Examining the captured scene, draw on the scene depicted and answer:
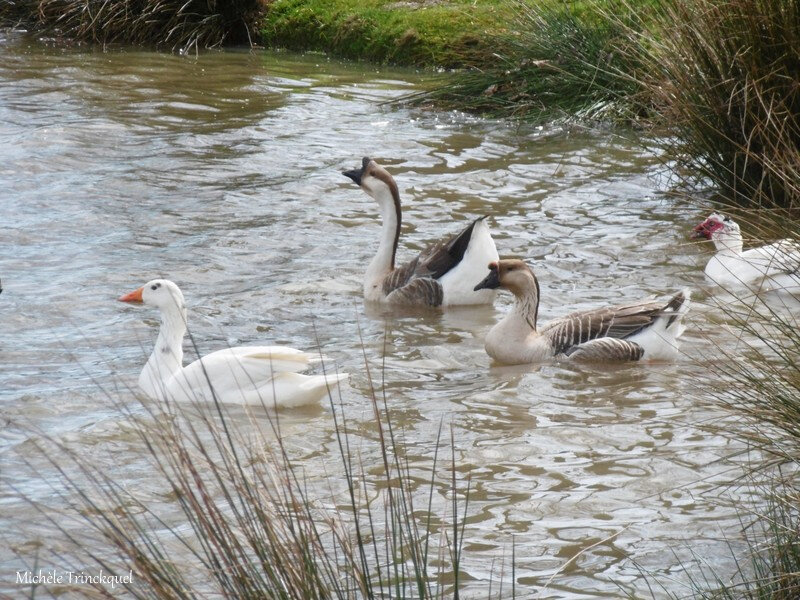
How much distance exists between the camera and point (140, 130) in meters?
14.3

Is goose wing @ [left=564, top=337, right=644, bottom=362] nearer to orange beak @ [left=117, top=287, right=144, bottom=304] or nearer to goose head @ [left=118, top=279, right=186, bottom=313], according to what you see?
goose head @ [left=118, top=279, right=186, bottom=313]

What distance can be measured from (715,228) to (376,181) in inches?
113

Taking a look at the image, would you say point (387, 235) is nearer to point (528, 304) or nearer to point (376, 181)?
point (376, 181)

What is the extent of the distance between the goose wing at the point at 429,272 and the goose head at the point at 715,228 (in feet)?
6.52

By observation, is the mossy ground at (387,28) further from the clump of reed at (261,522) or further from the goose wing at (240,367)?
the clump of reed at (261,522)

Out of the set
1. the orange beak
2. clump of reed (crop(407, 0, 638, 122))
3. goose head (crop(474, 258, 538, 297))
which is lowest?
the orange beak

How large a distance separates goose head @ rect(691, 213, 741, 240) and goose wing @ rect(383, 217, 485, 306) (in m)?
1.99

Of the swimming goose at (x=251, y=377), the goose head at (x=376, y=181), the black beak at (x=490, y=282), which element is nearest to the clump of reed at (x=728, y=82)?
the black beak at (x=490, y=282)

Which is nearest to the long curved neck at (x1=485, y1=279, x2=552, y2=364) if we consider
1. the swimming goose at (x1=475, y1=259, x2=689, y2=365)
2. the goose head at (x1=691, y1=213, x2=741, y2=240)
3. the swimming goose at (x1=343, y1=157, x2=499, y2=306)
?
the swimming goose at (x1=475, y1=259, x2=689, y2=365)

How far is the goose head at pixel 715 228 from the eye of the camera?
9.18 m

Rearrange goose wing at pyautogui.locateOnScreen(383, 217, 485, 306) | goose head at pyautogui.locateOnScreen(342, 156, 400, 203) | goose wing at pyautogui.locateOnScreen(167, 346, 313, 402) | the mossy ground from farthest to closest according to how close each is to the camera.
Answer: the mossy ground, goose head at pyautogui.locateOnScreen(342, 156, 400, 203), goose wing at pyautogui.locateOnScreen(383, 217, 485, 306), goose wing at pyautogui.locateOnScreen(167, 346, 313, 402)

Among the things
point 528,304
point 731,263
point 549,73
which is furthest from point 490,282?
point 549,73

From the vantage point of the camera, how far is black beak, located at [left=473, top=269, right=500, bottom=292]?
27.0 ft

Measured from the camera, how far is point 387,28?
810 inches
